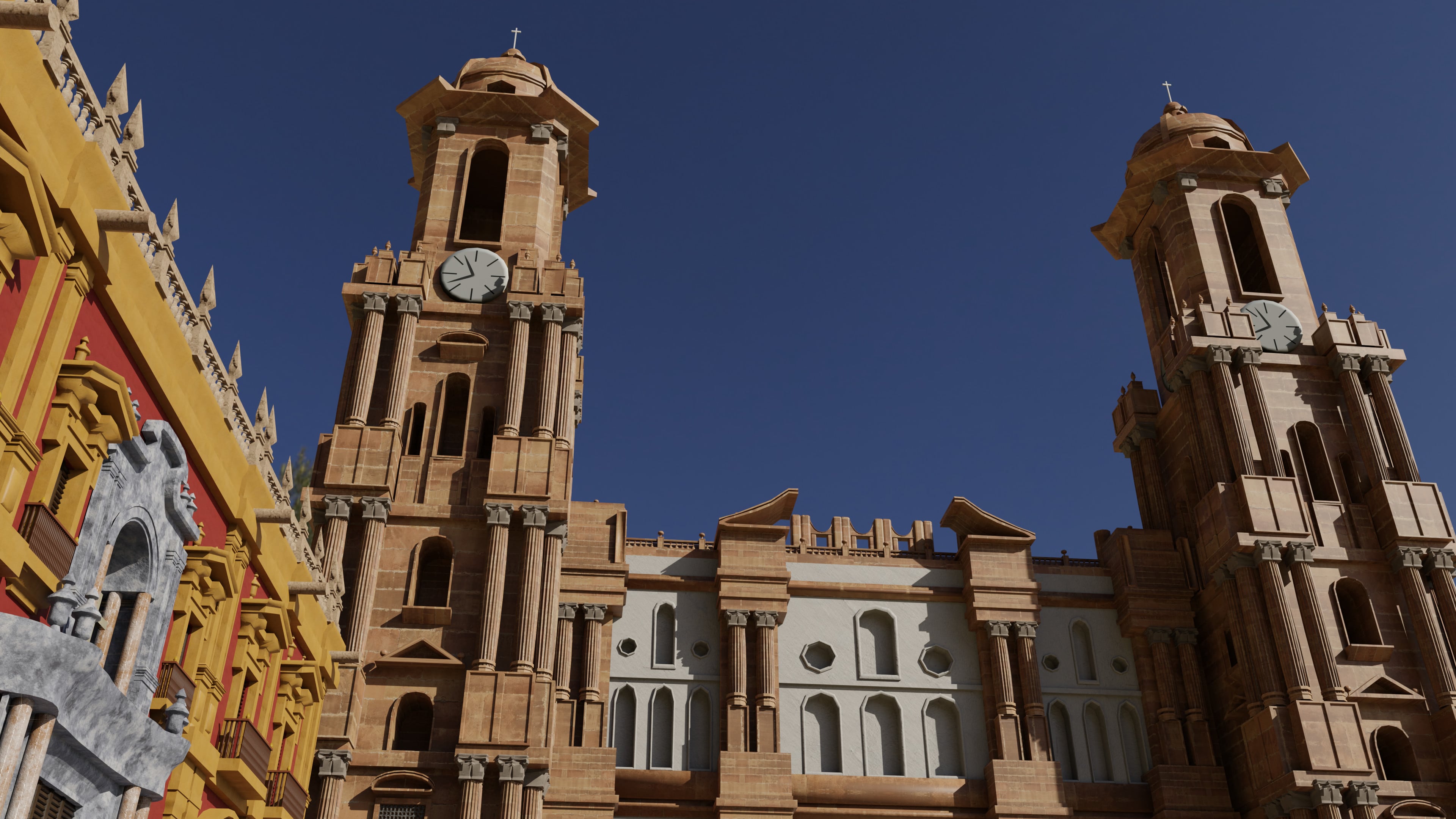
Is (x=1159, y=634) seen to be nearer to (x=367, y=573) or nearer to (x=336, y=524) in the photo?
(x=367, y=573)

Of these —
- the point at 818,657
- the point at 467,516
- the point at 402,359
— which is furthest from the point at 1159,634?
the point at 402,359

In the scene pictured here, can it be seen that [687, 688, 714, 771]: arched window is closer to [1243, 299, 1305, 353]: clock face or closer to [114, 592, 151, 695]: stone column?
[114, 592, 151, 695]: stone column

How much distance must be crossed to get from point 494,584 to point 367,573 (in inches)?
127

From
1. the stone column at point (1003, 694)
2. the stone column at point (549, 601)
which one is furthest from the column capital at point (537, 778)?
the stone column at point (1003, 694)

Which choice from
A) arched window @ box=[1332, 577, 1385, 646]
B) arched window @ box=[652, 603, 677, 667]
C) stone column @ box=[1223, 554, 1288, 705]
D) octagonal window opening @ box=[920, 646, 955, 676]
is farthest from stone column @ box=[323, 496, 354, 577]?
arched window @ box=[1332, 577, 1385, 646]

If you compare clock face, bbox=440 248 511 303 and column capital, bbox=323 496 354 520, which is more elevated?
clock face, bbox=440 248 511 303

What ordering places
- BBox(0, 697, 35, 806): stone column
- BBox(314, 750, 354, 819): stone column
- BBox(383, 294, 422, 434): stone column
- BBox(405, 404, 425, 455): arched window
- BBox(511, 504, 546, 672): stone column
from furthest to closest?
BBox(405, 404, 425, 455): arched window
BBox(383, 294, 422, 434): stone column
BBox(511, 504, 546, 672): stone column
BBox(314, 750, 354, 819): stone column
BBox(0, 697, 35, 806): stone column

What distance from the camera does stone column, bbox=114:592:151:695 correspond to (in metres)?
18.1

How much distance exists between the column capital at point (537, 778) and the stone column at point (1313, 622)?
68.1 feet

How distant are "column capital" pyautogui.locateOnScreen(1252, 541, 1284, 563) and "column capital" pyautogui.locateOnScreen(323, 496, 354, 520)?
25.3m

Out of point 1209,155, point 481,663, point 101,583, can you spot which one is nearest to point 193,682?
point 101,583

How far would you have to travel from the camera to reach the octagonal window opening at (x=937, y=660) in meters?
37.7

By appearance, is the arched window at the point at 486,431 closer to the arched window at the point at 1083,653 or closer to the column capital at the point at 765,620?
the column capital at the point at 765,620

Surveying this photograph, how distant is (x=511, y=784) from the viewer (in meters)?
28.5
